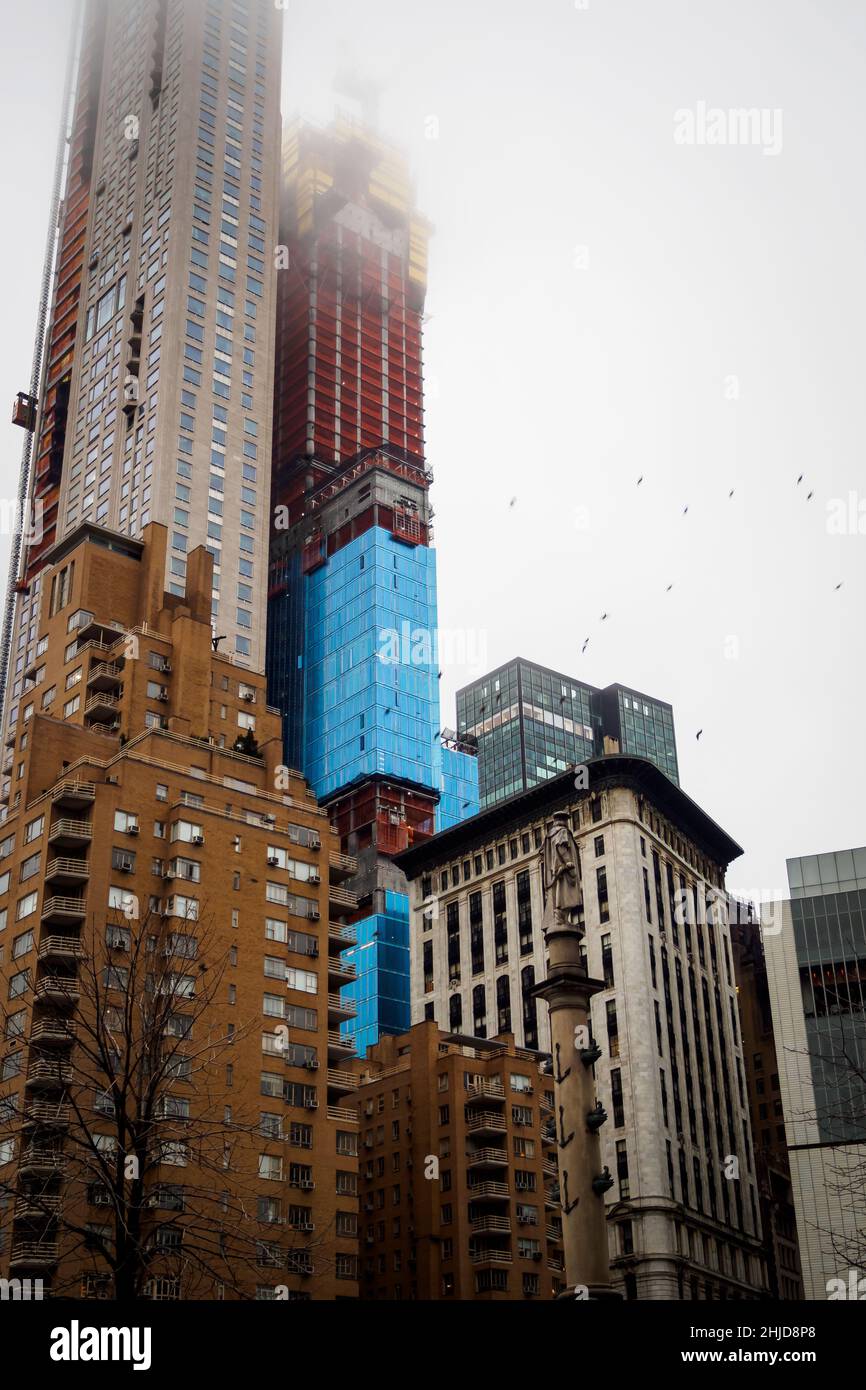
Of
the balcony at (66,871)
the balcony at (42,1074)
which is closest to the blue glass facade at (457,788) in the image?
the balcony at (66,871)

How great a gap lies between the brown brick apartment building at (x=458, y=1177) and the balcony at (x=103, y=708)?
1243 inches

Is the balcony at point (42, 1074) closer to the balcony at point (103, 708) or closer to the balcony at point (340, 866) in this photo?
the balcony at point (340, 866)

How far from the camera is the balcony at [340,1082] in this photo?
86.2 m

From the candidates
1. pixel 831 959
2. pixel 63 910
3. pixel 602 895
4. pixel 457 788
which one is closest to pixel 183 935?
pixel 63 910

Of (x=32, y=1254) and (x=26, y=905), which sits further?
(x=26, y=905)

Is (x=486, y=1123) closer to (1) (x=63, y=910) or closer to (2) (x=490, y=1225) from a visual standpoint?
(2) (x=490, y=1225)

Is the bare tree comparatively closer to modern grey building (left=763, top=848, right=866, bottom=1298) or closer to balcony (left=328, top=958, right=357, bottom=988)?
balcony (left=328, top=958, right=357, bottom=988)

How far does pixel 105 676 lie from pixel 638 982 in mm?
46827

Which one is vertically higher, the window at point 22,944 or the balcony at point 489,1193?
the window at point 22,944

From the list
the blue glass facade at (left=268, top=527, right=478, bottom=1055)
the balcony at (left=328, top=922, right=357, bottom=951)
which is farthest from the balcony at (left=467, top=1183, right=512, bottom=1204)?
the blue glass facade at (left=268, top=527, right=478, bottom=1055)

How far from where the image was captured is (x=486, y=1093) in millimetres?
102812

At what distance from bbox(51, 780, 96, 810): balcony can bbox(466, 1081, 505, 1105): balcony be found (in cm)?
3721

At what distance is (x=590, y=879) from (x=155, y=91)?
109497mm

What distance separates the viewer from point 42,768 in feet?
289
